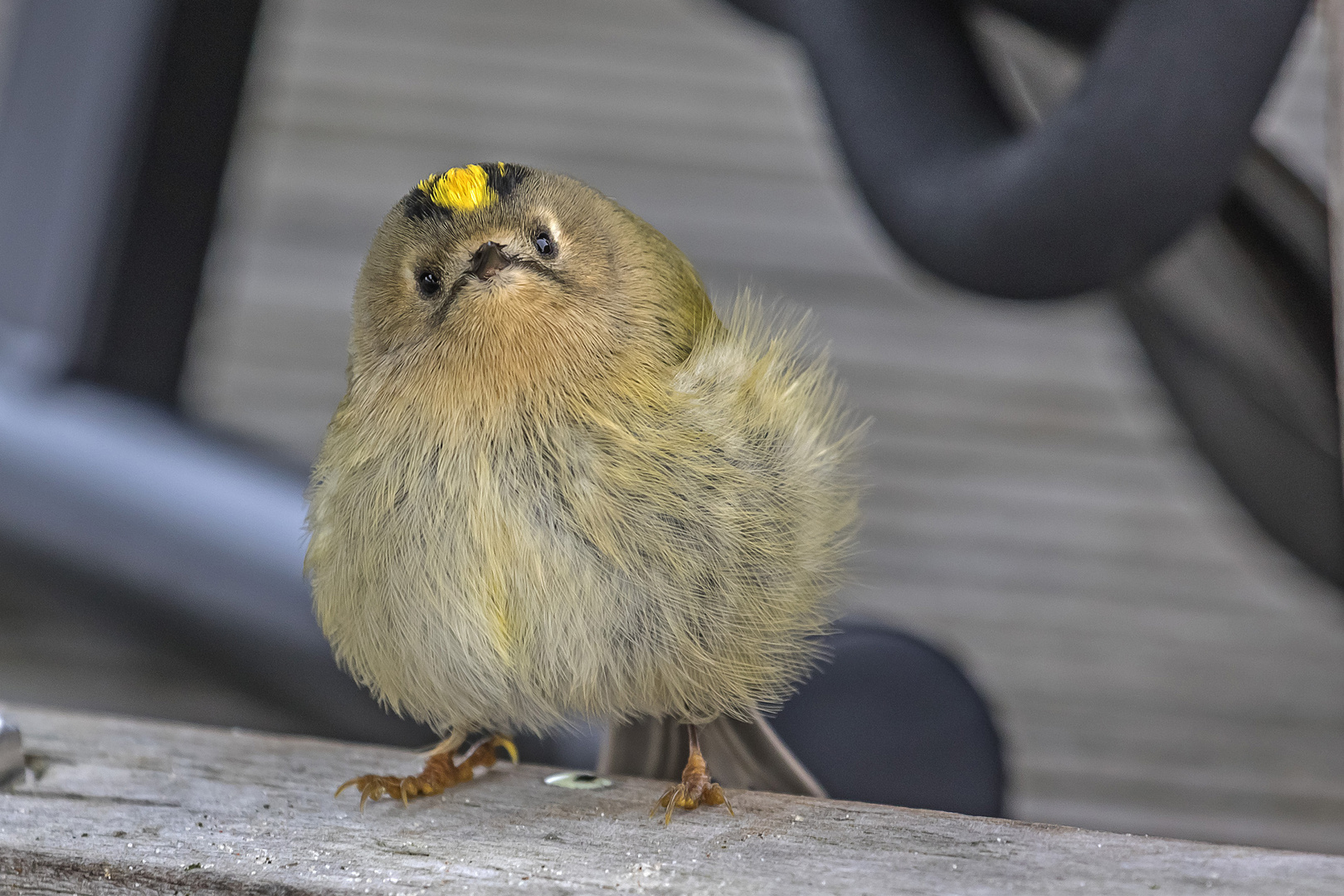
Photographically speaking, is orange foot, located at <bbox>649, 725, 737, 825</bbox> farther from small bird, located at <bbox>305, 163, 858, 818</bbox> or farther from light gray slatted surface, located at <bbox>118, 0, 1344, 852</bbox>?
light gray slatted surface, located at <bbox>118, 0, 1344, 852</bbox>

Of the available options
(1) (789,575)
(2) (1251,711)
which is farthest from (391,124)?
(1) (789,575)

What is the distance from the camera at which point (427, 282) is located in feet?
2.49

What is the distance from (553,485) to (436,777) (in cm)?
27

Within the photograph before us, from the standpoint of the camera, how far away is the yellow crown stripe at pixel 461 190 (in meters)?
0.72

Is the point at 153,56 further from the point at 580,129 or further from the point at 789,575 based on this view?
the point at 580,129

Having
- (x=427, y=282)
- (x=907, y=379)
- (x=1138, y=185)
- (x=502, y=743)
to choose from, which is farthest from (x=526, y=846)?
(x=907, y=379)

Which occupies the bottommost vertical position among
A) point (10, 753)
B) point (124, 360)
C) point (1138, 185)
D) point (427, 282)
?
point (10, 753)

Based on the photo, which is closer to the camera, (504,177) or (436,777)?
(504,177)

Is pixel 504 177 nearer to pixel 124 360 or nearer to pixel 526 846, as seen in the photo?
pixel 526 846

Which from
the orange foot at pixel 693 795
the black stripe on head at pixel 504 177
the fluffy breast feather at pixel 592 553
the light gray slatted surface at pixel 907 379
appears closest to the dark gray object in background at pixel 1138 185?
the fluffy breast feather at pixel 592 553

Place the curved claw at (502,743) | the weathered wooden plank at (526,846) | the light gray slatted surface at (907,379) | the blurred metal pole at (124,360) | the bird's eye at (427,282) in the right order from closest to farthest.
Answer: the weathered wooden plank at (526,846)
the bird's eye at (427,282)
the curved claw at (502,743)
the blurred metal pole at (124,360)
the light gray slatted surface at (907,379)

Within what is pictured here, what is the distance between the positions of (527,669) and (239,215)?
12.7ft

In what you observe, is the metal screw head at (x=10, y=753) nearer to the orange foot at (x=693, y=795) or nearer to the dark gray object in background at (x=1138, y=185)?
the orange foot at (x=693, y=795)

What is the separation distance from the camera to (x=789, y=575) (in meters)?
0.79
